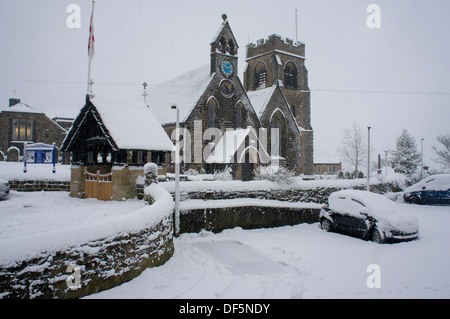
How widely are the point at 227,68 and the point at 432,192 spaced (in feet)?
67.3

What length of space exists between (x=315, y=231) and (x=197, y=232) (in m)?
5.48

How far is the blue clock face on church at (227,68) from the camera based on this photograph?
31.8 m

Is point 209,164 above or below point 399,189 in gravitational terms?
above

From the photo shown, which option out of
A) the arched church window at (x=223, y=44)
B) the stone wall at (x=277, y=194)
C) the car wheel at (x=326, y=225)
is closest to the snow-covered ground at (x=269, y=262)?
the car wheel at (x=326, y=225)

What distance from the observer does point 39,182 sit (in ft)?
67.2

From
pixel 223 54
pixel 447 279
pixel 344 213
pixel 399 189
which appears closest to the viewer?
pixel 447 279

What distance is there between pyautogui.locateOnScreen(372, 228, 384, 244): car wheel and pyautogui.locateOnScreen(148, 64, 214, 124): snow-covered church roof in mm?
19843

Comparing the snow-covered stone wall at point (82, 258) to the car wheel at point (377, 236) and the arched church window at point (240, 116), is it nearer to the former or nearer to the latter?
the car wheel at point (377, 236)

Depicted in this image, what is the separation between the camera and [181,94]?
3328 centimetres

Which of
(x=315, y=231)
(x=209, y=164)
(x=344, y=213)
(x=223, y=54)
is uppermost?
(x=223, y=54)
